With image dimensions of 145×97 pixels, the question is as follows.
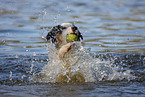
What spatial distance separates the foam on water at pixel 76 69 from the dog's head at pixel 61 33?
199 mm

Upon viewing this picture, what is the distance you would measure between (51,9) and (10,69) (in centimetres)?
1037

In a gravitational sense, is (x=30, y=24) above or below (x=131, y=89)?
above

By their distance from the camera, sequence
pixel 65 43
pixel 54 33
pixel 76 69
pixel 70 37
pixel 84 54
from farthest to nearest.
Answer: pixel 84 54
pixel 76 69
pixel 54 33
pixel 65 43
pixel 70 37

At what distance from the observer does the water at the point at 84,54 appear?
6.16 metres

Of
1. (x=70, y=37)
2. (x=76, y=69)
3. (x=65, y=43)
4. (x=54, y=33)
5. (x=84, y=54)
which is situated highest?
(x=54, y=33)

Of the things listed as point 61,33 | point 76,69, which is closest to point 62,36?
point 61,33

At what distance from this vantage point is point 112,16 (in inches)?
628

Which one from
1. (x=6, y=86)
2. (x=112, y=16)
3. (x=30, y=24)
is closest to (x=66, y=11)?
(x=112, y=16)

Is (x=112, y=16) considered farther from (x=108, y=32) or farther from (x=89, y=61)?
(x=89, y=61)

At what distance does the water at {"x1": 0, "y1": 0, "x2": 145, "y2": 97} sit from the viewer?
6.16 m

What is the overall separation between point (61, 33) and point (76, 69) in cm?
87

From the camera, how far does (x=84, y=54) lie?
285 inches

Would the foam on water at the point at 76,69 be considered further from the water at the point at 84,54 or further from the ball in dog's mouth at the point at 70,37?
the ball in dog's mouth at the point at 70,37

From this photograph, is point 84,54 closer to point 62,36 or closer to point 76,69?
point 76,69
